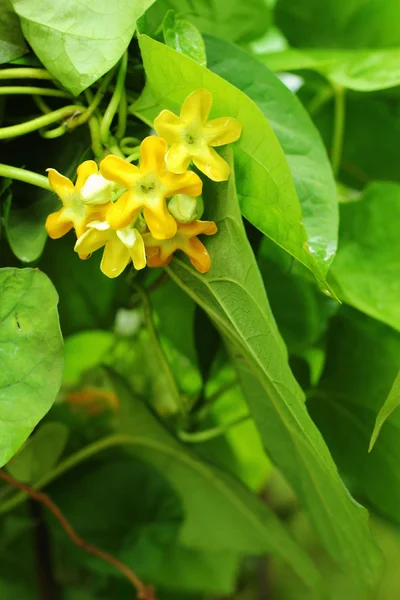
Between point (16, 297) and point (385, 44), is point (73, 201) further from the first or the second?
point (385, 44)

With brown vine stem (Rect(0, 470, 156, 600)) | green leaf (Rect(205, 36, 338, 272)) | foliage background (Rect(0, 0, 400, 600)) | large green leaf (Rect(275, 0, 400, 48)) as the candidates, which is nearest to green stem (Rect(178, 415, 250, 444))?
foliage background (Rect(0, 0, 400, 600))

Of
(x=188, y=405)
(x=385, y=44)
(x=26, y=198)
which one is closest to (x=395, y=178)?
(x=385, y=44)

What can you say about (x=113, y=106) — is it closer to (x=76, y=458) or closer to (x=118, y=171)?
(x=118, y=171)

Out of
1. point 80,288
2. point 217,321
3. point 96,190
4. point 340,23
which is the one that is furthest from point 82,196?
point 340,23

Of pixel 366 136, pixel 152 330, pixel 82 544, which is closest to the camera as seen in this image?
pixel 152 330

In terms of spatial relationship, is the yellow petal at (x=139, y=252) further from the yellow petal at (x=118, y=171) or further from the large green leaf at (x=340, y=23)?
the large green leaf at (x=340, y=23)

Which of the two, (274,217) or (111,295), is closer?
(274,217)
